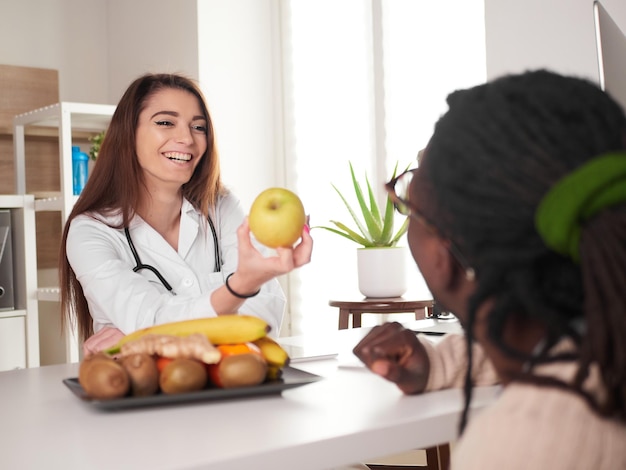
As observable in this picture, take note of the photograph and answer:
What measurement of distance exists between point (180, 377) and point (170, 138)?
1186mm

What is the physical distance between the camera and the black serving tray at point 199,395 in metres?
1.12

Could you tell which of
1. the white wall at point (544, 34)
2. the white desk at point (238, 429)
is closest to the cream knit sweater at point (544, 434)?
the white desk at point (238, 429)

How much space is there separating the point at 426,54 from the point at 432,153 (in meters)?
3.39

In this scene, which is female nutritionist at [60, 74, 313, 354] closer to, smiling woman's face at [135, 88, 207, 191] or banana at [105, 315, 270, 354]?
smiling woman's face at [135, 88, 207, 191]

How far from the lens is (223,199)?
238 cm

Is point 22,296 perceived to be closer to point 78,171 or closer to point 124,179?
point 78,171

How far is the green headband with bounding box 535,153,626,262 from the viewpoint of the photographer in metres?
0.57

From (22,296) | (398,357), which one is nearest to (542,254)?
(398,357)

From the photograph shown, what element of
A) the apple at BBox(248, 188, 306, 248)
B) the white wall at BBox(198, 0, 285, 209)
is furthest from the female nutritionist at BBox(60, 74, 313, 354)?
the white wall at BBox(198, 0, 285, 209)

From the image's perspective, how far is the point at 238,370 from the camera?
1.18 m

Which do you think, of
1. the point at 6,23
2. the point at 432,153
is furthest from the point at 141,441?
the point at 6,23

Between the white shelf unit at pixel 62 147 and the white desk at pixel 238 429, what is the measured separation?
2.64 m

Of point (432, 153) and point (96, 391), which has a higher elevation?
point (432, 153)

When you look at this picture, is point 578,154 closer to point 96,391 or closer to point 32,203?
point 96,391
